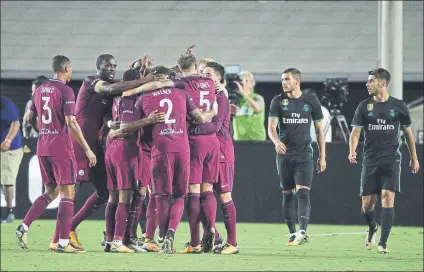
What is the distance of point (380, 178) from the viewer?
44.9 feet

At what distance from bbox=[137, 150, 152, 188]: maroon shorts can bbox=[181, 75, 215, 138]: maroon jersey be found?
0.86 m

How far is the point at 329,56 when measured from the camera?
88.2 ft

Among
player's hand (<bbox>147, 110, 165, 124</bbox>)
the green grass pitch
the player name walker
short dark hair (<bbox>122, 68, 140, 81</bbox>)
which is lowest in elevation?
the green grass pitch

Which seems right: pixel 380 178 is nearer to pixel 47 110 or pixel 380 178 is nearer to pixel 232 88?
pixel 47 110

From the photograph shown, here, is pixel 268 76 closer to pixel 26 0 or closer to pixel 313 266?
pixel 26 0

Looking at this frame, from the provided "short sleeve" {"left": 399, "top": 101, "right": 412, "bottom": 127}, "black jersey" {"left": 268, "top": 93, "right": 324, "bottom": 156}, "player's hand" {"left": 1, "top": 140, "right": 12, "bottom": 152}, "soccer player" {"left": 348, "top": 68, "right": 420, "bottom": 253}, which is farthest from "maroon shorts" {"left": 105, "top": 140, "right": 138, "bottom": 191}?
"player's hand" {"left": 1, "top": 140, "right": 12, "bottom": 152}

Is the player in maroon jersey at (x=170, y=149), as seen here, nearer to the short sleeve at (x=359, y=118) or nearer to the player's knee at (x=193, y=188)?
the player's knee at (x=193, y=188)

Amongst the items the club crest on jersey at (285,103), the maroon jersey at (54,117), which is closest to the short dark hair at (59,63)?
the maroon jersey at (54,117)

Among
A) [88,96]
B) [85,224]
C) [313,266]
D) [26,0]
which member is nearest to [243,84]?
[85,224]

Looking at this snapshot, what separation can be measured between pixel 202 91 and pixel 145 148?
3.05ft

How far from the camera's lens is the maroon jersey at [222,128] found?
12.4 m

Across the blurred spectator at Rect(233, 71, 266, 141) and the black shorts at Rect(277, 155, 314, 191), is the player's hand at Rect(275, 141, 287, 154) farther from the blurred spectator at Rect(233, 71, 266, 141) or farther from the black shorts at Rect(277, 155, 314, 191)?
the blurred spectator at Rect(233, 71, 266, 141)

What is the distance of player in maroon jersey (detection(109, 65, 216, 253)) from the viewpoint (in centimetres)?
1195

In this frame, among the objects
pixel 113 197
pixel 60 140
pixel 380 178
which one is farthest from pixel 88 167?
pixel 380 178
